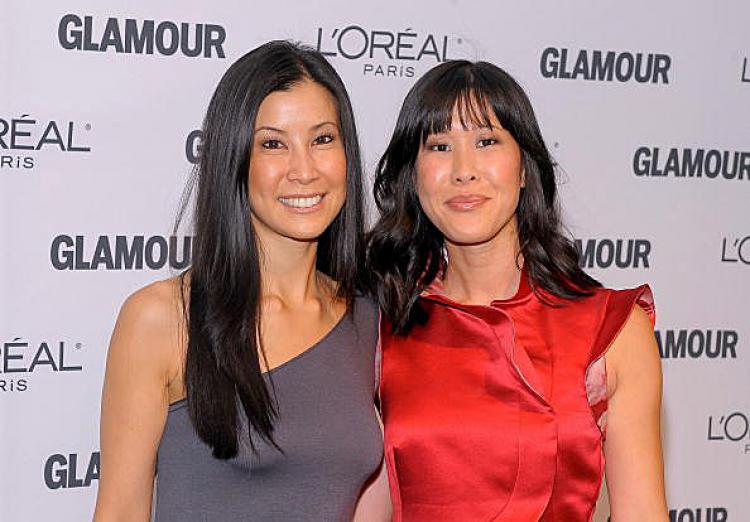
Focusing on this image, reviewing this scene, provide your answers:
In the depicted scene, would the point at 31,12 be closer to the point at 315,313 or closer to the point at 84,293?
the point at 84,293

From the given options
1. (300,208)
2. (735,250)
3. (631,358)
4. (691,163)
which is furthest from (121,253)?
(735,250)

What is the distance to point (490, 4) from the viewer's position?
284 centimetres

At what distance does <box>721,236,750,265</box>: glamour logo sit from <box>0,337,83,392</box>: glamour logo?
1.78 metres

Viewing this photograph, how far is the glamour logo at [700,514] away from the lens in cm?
318

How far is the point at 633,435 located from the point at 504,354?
0.90ft

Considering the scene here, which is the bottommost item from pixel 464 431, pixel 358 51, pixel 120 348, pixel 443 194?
pixel 464 431

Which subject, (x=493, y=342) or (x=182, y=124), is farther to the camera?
(x=182, y=124)

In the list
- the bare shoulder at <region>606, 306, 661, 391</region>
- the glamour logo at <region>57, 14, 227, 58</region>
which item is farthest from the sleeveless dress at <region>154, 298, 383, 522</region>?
the glamour logo at <region>57, 14, 227, 58</region>

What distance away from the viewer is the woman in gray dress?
6.38 feet

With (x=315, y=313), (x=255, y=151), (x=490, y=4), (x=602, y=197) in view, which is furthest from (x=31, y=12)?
(x=602, y=197)

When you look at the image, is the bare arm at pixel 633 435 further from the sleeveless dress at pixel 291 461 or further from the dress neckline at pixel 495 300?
the sleeveless dress at pixel 291 461

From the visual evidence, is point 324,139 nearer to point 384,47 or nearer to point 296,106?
point 296,106

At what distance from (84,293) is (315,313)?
2.22 ft

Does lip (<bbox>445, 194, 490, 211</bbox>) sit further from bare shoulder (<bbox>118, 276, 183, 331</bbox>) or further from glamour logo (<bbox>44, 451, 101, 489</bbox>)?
glamour logo (<bbox>44, 451, 101, 489</bbox>)
